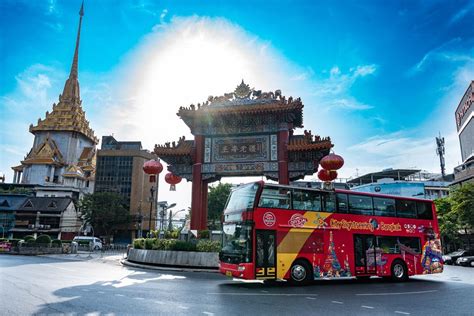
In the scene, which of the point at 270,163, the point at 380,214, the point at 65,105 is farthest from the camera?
the point at 65,105

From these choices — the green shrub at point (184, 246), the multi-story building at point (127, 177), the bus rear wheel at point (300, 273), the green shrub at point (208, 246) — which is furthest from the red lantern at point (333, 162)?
the multi-story building at point (127, 177)

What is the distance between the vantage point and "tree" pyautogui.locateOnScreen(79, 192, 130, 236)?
55125mm

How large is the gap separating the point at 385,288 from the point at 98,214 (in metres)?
52.2

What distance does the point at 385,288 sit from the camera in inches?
480

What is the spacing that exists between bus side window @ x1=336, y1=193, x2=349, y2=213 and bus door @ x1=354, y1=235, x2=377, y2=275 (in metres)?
1.24

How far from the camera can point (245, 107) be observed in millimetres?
20516

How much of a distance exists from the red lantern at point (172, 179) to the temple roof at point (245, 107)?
369 centimetres

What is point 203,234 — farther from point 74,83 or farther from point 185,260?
point 74,83

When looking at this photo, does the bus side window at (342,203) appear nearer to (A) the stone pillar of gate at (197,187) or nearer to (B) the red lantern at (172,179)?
(A) the stone pillar of gate at (197,187)

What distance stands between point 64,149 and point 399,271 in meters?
73.9

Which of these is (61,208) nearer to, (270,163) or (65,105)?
(65,105)

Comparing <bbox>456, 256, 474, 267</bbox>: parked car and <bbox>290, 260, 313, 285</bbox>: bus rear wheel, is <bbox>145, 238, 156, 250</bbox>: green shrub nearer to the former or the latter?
<bbox>290, 260, 313, 285</bbox>: bus rear wheel

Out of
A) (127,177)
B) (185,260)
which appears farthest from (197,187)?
(127,177)

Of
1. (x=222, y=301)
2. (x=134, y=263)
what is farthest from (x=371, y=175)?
(x=222, y=301)
